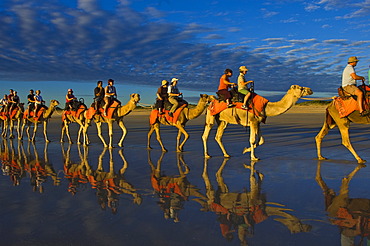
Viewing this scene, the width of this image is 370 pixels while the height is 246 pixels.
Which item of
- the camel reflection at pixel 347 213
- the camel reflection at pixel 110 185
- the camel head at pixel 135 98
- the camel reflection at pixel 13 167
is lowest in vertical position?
the camel reflection at pixel 13 167

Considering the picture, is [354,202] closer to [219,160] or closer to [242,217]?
[242,217]

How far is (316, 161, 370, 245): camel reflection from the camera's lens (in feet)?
16.6

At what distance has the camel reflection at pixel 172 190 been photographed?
6449mm

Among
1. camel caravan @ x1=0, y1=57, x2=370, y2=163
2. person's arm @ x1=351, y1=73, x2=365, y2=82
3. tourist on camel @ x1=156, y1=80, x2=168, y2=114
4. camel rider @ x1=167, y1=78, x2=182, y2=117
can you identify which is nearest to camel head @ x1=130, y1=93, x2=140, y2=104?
camel caravan @ x1=0, y1=57, x2=370, y2=163

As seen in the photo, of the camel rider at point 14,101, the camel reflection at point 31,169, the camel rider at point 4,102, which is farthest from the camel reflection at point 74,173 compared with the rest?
the camel rider at point 4,102

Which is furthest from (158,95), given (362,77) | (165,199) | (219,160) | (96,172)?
(165,199)

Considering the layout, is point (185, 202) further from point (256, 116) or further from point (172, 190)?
point (256, 116)

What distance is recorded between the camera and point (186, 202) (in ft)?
22.6

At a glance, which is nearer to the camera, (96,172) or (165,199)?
(165,199)

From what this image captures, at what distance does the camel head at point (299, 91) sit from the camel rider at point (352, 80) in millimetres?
1060

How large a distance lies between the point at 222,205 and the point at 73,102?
55.2 ft

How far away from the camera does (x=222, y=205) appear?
6.64m

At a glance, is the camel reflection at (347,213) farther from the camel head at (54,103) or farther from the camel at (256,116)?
the camel head at (54,103)

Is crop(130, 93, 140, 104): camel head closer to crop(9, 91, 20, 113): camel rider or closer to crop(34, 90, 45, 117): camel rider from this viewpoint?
crop(34, 90, 45, 117): camel rider
